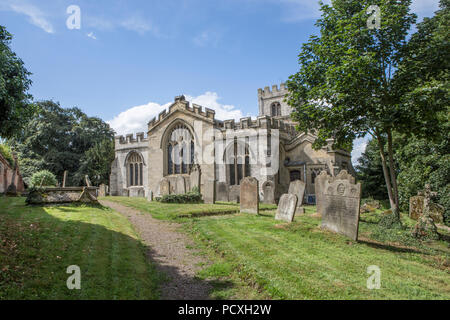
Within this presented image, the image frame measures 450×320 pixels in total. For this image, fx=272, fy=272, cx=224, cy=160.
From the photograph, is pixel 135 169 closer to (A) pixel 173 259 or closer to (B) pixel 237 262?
(A) pixel 173 259

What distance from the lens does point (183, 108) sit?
85.3 feet

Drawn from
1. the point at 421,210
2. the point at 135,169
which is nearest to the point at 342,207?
the point at 421,210

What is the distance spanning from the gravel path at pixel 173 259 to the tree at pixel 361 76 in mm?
7321

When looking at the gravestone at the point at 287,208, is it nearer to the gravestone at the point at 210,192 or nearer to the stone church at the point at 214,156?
the gravestone at the point at 210,192

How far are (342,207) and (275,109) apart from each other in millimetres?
34122

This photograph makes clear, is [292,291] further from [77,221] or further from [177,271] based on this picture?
[77,221]

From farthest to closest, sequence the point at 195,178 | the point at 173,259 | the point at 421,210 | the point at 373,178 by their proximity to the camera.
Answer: the point at 373,178, the point at 195,178, the point at 421,210, the point at 173,259

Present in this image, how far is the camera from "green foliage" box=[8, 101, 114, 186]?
34531 mm

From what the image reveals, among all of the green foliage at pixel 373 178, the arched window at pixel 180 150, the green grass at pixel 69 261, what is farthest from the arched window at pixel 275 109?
the green grass at pixel 69 261

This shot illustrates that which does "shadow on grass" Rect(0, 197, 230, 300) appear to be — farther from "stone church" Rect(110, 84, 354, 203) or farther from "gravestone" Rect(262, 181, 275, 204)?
"gravestone" Rect(262, 181, 275, 204)

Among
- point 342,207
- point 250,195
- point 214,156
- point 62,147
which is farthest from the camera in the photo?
point 62,147

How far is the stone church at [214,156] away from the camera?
21.5m

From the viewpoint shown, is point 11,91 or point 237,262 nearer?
point 237,262

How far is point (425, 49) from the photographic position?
1011cm
